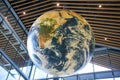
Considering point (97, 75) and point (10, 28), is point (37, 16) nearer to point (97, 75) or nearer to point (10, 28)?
point (10, 28)

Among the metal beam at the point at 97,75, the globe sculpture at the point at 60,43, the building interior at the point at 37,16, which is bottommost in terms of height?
the globe sculpture at the point at 60,43

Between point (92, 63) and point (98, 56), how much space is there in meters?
0.74

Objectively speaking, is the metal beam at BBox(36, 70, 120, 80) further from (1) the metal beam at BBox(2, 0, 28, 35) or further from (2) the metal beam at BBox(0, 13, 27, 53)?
(1) the metal beam at BBox(2, 0, 28, 35)

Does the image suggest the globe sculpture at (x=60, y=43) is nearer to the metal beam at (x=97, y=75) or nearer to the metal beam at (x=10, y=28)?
the metal beam at (x=10, y=28)

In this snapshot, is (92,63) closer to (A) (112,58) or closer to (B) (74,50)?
(A) (112,58)

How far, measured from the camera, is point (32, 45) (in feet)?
8.75

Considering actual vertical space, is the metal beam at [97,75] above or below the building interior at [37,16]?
below

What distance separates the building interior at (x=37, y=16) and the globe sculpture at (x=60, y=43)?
14.9ft

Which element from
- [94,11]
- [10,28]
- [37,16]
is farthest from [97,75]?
[10,28]

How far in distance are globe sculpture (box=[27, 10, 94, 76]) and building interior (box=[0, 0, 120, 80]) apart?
4527 millimetres

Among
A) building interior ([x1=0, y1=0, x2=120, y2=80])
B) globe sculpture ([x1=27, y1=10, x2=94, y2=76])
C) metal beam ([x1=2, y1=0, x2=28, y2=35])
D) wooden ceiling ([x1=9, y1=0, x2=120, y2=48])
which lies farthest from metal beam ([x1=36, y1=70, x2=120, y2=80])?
globe sculpture ([x1=27, y1=10, x2=94, y2=76])

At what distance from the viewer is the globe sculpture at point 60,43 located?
249 centimetres

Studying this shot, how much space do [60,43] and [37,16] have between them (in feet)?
21.3

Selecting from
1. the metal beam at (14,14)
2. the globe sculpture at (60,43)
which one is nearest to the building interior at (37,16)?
the metal beam at (14,14)
